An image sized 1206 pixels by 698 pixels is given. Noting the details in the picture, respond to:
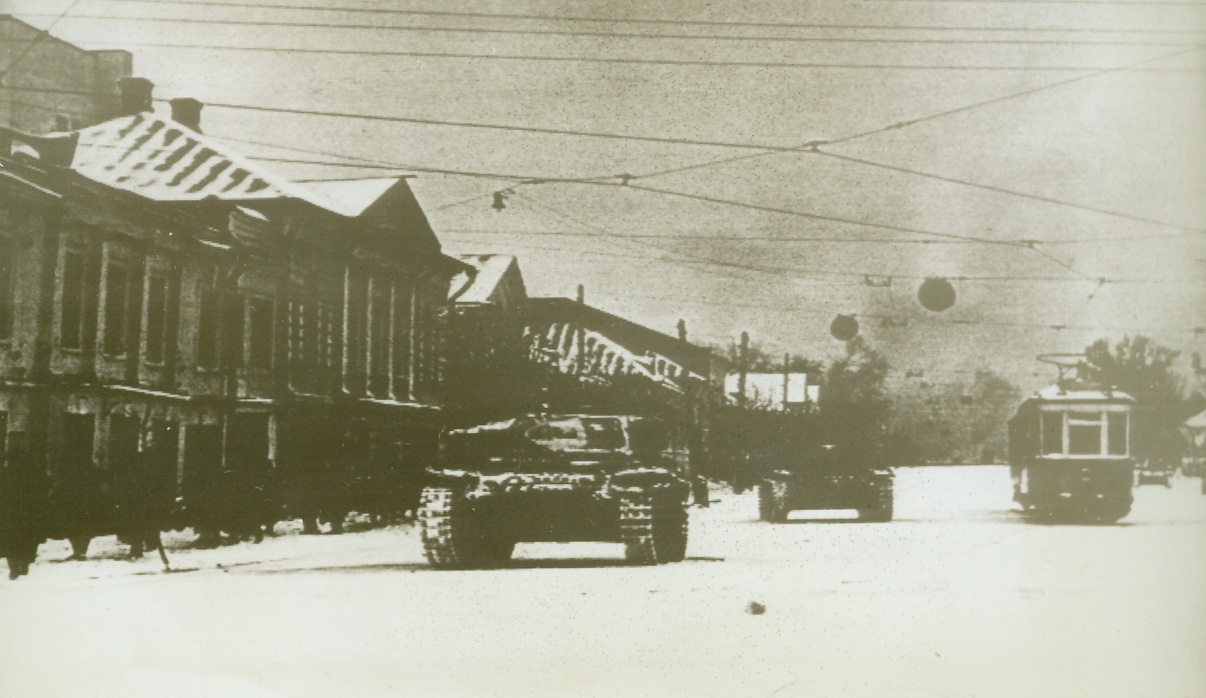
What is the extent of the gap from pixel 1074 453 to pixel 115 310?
6.11m

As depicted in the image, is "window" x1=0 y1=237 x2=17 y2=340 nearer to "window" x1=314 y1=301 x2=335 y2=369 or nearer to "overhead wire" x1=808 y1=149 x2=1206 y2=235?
"window" x1=314 y1=301 x2=335 y2=369

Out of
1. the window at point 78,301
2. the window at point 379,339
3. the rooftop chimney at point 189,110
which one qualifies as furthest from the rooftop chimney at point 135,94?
the window at point 379,339

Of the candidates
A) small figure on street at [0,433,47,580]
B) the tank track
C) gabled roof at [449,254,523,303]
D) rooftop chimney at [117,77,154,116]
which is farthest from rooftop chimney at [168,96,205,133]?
the tank track

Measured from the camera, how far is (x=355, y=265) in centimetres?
905

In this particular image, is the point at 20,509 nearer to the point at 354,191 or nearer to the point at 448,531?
the point at 354,191

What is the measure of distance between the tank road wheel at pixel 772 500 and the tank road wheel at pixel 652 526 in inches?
20.3

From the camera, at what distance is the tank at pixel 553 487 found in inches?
369

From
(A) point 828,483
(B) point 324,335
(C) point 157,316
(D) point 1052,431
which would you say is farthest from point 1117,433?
(C) point 157,316

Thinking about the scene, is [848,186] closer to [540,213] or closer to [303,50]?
[540,213]

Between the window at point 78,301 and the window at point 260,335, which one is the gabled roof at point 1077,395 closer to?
the window at point 260,335

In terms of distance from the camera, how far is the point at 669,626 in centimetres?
772

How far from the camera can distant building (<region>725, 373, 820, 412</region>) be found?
341 inches

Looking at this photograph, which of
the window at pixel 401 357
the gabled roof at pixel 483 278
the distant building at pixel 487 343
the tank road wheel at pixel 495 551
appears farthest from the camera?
the tank road wheel at pixel 495 551

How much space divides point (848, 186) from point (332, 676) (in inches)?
146
